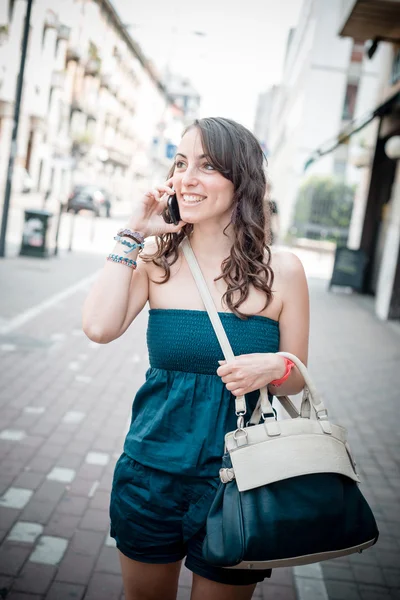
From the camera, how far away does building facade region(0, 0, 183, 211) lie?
33250 mm

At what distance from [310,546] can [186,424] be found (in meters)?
0.53

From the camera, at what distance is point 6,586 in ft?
10.00

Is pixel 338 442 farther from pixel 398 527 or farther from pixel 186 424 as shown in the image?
pixel 398 527

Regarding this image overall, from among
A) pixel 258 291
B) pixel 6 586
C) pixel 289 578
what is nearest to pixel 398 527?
pixel 289 578

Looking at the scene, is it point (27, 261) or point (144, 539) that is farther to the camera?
point (27, 261)

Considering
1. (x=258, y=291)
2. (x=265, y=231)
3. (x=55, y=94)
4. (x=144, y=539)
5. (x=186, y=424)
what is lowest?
(x=144, y=539)

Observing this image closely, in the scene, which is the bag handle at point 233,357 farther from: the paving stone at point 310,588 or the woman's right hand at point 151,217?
the paving stone at point 310,588

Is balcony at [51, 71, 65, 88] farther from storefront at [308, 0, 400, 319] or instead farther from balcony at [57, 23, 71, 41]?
storefront at [308, 0, 400, 319]

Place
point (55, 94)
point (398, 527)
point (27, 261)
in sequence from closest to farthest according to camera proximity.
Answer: point (398, 527) < point (27, 261) < point (55, 94)

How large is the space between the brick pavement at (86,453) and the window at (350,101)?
30332 millimetres

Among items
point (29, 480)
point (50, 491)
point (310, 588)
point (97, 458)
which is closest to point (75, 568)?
point (50, 491)

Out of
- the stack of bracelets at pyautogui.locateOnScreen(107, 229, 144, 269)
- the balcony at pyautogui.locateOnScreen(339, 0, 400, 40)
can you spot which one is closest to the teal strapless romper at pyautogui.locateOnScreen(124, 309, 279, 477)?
the stack of bracelets at pyautogui.locateOnScreen(107, 229, 144, 269)

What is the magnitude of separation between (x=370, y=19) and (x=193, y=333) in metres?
Answer: 11.2

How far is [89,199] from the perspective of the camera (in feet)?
100
